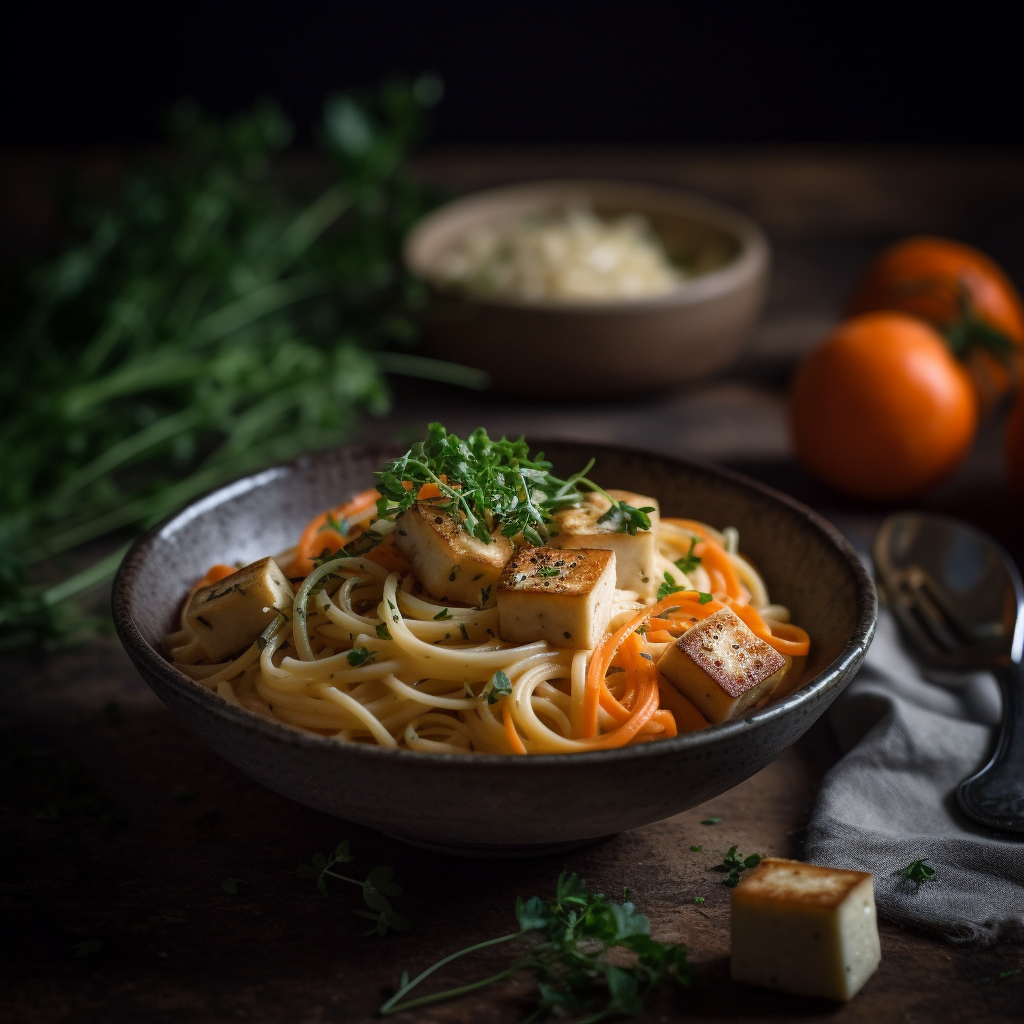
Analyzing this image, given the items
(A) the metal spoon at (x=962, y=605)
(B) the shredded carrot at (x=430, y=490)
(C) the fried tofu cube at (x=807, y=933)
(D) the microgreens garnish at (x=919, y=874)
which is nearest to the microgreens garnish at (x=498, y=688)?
(B) the shredded carrot at (x=430, y=490)

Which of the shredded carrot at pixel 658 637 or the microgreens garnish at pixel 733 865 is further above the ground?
the shredded carrot at pixel 658 637

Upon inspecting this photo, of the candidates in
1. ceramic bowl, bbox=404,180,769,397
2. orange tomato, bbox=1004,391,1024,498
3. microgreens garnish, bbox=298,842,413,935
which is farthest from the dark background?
microgreens garnish, bbox=298,842,413,935

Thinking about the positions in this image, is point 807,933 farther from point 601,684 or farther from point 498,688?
point 498,688

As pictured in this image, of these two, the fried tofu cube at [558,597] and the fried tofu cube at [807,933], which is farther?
the fried tofu cube at [558,597]

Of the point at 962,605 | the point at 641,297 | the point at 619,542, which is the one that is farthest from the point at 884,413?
the point at 619,542

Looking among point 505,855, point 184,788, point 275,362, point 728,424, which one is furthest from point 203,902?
point 728,424

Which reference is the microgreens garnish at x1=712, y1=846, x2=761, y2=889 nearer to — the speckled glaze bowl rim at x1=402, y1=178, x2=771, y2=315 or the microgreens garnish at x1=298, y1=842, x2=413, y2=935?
the microgreens garnish at x1=298, y1=842, x2=413, y2=935

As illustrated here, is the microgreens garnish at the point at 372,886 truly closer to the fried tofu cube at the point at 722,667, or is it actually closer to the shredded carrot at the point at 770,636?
the fried tofu cube at the point at 722,667

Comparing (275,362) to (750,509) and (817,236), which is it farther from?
(817,236)
